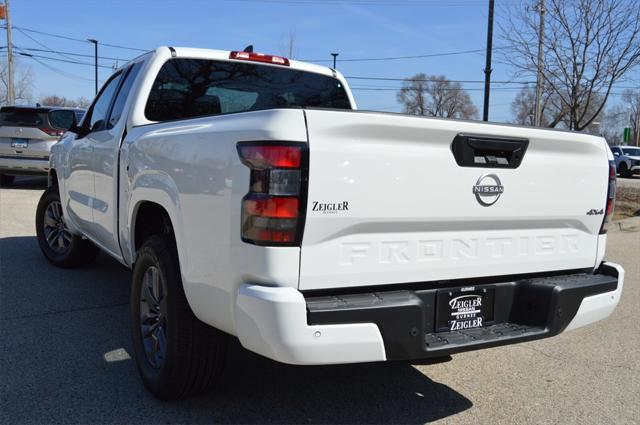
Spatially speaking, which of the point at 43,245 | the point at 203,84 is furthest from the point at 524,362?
the point at 43,245

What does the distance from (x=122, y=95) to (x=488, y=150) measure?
9.76 feet

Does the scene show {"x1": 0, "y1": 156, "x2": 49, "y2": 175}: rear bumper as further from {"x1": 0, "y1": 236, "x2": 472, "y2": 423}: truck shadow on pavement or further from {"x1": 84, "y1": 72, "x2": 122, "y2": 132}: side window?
{"x1": 0, "y1": 236, "x2": 472, "y2": 423}: truck shadow on pavement

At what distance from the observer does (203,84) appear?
4.43m

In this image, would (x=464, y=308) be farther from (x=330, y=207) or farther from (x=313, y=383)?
(x=313, y=383)

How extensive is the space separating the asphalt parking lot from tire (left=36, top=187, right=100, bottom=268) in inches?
46.1

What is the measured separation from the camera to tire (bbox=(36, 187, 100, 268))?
617cm

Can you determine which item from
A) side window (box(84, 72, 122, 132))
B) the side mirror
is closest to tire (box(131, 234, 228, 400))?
side window (box(84, 72, 122, 132))

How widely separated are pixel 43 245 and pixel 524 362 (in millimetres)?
5142

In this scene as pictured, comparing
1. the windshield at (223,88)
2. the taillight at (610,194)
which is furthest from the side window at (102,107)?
the taillight at (610,194)

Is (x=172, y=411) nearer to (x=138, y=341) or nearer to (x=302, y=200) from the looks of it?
(x=138, y=341)

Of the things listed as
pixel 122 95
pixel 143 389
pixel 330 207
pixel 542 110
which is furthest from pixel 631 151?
pixel 330 207

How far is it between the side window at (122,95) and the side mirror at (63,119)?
0.95m

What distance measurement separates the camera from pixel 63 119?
214 inches

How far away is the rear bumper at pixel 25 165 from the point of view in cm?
1283
